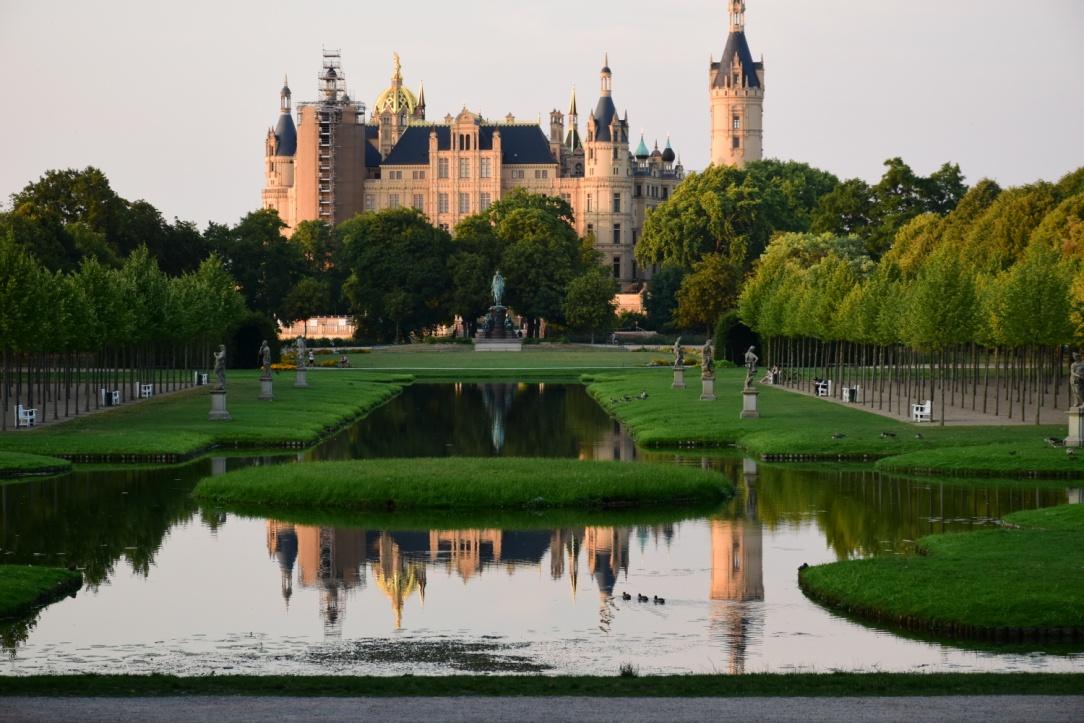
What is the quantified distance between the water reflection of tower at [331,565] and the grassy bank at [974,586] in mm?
6542

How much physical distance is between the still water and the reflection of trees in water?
732 centimetres

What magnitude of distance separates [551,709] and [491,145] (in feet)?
588

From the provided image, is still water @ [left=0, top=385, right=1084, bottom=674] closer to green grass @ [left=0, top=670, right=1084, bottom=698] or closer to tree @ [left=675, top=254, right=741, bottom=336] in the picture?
green grass @ [left=0, top=670, right=1084, bottom=698]

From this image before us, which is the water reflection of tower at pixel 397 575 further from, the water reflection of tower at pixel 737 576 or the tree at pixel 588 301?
Answer: the tree at pixel 588 301

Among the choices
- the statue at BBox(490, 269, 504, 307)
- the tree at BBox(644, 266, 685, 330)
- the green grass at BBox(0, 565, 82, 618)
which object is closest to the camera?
the green grass at BBox(0, 565, 82, 618)

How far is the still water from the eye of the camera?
21734 millimetres

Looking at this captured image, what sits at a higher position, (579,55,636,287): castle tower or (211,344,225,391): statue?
(579,55,636,287): castle tower

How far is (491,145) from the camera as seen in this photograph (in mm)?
195000

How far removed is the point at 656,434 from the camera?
156ft

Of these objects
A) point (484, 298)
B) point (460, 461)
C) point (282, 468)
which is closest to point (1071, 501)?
point (460, 461)

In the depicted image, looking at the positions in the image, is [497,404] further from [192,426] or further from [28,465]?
[28,465]

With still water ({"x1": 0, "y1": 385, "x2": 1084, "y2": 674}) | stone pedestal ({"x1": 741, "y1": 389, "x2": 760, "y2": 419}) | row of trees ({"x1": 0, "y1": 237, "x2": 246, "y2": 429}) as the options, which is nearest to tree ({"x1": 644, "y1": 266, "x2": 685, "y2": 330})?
row of trees ({"x1": 0, "y1": 237, "x2": 246, "y2": 429})

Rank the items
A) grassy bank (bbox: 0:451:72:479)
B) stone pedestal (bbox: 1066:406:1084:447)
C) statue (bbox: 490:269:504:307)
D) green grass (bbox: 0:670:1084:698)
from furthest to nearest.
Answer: statue (bbox: 490:269:504:307) < stone pedestal (bbox: 1066:406:1084:447) < grassy bank (bbox: 0:451:72:479) < green grass (bbox: 0:670:1084:698)

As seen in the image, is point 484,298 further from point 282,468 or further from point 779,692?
point 779,692
